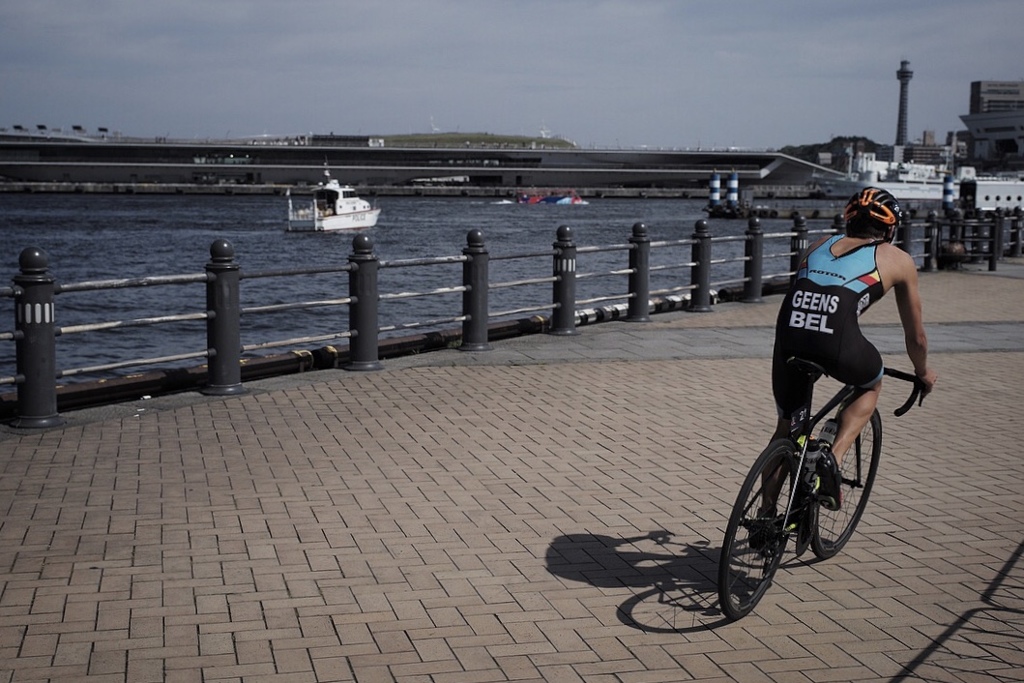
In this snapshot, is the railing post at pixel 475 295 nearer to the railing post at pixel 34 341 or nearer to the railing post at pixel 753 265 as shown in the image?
the railing post at pixel 34 341

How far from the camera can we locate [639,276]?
15.0 meters

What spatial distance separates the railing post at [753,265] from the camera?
58.2 ft

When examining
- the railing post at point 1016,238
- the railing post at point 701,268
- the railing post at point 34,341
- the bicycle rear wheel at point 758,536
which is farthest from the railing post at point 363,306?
the railing post at point 1016,238

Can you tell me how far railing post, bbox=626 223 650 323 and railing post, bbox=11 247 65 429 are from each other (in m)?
7.84

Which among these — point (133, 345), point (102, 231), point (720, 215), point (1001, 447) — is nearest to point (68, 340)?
point (133, 345)

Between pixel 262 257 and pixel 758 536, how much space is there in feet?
173

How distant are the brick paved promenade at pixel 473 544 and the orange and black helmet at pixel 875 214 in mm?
1621

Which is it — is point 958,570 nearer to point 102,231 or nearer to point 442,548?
point 442,548

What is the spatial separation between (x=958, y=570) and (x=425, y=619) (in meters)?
2.54

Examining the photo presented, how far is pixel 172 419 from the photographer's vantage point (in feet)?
30.1

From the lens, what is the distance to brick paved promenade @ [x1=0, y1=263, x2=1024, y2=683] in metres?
4.77

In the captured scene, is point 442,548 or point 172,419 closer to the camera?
point 442,548

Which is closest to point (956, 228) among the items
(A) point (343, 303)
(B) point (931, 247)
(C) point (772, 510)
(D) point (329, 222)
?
(B) point (931, 247)

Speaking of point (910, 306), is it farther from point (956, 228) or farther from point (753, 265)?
point (956, 228)
